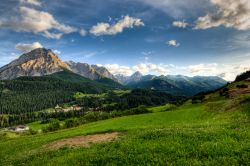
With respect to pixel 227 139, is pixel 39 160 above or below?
below

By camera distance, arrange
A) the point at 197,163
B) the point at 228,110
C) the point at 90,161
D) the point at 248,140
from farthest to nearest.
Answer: the point at 228,110 → the point at 90,161 → the point at 248,140 → the point at 197,163

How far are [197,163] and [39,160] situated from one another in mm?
16378

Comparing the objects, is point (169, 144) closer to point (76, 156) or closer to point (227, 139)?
point (227, 139)

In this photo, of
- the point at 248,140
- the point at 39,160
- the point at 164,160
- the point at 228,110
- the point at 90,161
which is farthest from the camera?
the point at 228,110

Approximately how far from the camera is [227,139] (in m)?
19.7

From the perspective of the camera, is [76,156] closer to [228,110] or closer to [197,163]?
[197,163]

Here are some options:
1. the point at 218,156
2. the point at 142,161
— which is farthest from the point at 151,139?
the point at 218,156

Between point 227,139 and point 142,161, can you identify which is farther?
point 227,139

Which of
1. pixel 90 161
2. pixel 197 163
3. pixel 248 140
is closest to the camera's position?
pixel 197 163

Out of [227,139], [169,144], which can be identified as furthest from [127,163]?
[227,139]

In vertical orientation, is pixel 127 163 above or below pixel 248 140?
below

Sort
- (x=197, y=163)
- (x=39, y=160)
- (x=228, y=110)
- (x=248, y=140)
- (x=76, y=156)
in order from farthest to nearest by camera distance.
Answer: (x=228, y=110) → (x=39, y=160) → (x=76, y=156) → (x=248, y=140) → (x=197, y=163)

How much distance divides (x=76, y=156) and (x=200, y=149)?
1117cm

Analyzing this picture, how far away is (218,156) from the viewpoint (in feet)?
54.2
